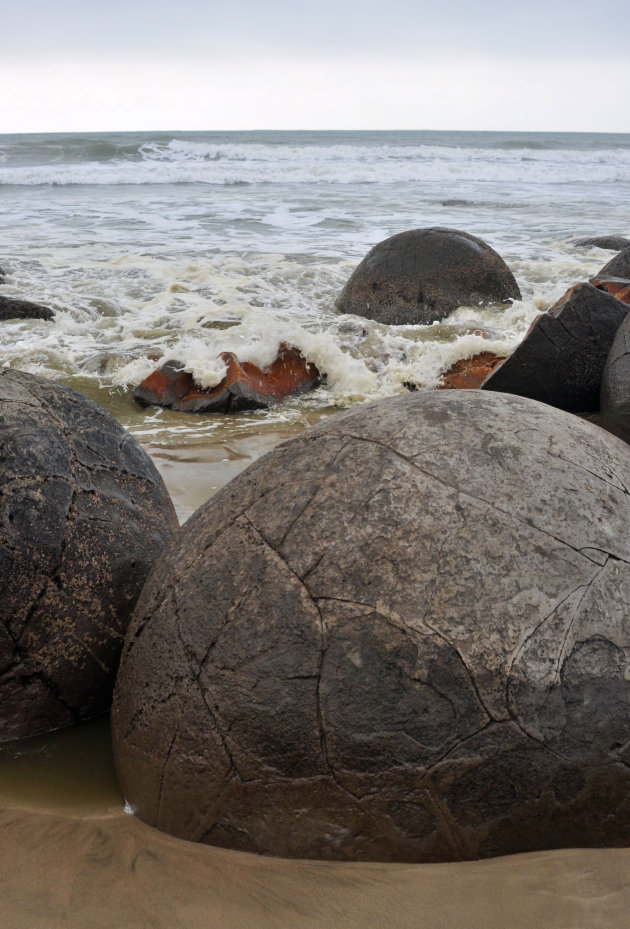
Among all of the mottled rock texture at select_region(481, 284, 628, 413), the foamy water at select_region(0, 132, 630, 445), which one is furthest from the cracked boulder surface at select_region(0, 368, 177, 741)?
the mottled rock texture at select_region(481, 284, 628, 413)

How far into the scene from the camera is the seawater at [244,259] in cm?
705

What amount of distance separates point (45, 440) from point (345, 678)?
1.20 metres

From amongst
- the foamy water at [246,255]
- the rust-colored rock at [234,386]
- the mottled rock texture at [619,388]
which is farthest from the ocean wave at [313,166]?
the mottled rock texture at [619,388]

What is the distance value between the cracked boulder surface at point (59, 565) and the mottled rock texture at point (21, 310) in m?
6.74

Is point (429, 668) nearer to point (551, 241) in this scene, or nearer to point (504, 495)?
point (504, 495)

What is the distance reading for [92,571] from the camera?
2482mm

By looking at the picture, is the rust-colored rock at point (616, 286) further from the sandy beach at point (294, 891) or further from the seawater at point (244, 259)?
the sandy beach at point (294, 891)

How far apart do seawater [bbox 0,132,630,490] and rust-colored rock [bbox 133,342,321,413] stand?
0.33 ft

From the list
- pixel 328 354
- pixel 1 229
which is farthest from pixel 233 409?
pixel 1 229

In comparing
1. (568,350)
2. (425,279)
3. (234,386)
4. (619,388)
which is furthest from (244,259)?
(619,388)

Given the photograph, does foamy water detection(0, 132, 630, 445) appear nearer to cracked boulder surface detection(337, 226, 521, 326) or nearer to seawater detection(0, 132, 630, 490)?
seawater detection(0, 132, 630, 490)

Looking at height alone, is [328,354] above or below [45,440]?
below

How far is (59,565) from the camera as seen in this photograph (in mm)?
2439

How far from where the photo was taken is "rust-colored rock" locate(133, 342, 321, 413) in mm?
6336
